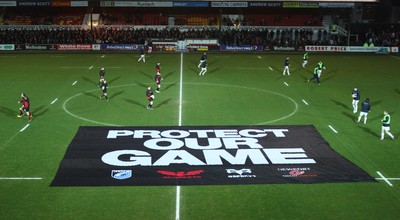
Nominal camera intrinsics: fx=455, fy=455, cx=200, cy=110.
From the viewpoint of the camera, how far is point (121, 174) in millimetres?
17797

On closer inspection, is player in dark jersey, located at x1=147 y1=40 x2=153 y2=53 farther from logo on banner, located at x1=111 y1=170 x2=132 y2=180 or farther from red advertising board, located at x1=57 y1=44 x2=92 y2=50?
Result: logo on banner, located at x1=111 y1=170 x2=132 y2=180

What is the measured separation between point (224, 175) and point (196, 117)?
8.72m

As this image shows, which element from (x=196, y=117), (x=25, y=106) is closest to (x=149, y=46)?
(x=196, y=117)

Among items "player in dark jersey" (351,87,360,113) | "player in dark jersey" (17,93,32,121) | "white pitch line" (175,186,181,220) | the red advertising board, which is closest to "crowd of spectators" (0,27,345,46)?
the red advertising board

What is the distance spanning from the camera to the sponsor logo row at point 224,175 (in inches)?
695

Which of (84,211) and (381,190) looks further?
(381,190)

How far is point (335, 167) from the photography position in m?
18.7

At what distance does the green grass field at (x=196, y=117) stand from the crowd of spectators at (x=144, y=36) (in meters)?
5.06

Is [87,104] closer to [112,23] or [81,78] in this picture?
[81,78]

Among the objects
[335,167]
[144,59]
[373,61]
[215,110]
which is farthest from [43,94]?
[373,61]

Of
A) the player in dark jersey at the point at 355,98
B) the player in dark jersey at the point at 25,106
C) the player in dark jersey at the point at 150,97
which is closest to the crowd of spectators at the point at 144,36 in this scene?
the player in dark jersey at the point at 150,97

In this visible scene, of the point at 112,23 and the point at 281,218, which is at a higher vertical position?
the point at 112,23

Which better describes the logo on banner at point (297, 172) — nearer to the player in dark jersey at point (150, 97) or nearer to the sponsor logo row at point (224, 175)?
the sponsor logo row at point (224, 175)

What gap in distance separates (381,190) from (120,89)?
70.4 ft
